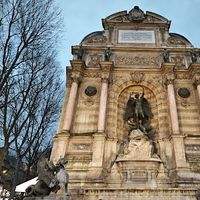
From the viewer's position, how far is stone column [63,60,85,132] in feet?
45.9

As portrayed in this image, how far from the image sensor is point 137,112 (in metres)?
14.8

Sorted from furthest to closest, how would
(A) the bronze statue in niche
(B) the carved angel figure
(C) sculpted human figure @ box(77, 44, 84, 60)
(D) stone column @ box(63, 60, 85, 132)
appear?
(C) sculpted human figure @ box(77, 44, 84, 60) < (B) the carved angel figure < (D) stone column @ box(63, 60, 85, 132) < (A) the bronze statue in niche

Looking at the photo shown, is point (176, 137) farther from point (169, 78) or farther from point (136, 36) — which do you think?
point (136, 36)

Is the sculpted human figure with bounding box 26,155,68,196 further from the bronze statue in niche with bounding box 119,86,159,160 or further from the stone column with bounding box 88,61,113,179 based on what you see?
the bronze statue in niche with bounding box 119,86,159,160

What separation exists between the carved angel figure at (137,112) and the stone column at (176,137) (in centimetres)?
→ 168

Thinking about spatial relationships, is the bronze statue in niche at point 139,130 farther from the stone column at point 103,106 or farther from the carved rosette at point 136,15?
the carved rosette at point 136,15

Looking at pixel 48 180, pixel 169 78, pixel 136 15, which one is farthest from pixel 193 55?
pixel 48 180

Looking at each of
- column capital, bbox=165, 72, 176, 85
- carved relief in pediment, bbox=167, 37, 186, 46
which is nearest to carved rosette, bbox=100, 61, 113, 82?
column capital, bbox=165, 72, 176, 85

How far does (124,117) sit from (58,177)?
7.75 meters

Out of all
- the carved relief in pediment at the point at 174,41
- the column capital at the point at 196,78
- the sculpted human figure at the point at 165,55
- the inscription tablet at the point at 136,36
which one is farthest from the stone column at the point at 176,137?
the inscription tablet at the point at 136,36

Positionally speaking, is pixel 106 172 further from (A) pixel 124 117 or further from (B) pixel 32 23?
(B) pixel 32 23

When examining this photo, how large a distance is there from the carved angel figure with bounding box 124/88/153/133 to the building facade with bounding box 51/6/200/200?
62 mm

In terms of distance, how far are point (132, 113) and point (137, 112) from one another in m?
0.58

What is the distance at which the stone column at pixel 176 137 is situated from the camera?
1231 centimetres
